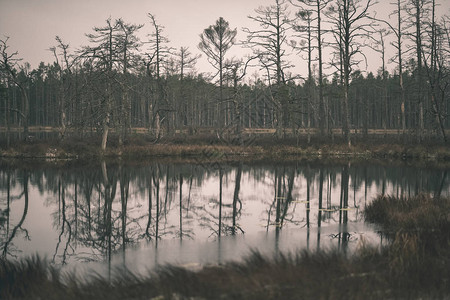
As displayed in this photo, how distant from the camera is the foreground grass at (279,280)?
448cm

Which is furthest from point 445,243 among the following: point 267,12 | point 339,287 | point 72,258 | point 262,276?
point 267,12

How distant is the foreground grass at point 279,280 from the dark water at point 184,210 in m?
0.88

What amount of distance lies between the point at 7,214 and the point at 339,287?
9.51 metres

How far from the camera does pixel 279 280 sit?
4691 mm

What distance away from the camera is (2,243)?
25.7 feet

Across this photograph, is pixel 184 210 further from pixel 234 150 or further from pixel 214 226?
pixel 234 150

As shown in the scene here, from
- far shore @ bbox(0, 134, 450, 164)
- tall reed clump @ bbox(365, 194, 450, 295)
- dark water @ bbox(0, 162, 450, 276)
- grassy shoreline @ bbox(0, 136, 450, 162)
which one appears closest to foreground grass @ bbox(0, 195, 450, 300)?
tall reed clump @ bbox(365, 194, 450, 295)

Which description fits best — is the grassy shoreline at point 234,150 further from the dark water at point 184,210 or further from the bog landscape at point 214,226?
the dark water at point 184,210

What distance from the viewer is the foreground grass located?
448 cm

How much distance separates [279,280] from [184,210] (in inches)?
277

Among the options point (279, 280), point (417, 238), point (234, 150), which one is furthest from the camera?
point (234, 150)

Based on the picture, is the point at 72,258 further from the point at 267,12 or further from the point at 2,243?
the point at 267,12

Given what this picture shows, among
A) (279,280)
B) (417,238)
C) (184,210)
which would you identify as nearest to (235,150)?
(184,210)

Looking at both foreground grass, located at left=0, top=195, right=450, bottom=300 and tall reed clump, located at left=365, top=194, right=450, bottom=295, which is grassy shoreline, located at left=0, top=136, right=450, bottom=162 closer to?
tall reed clump, located at left=365, top=194, right=450, bottom=295
